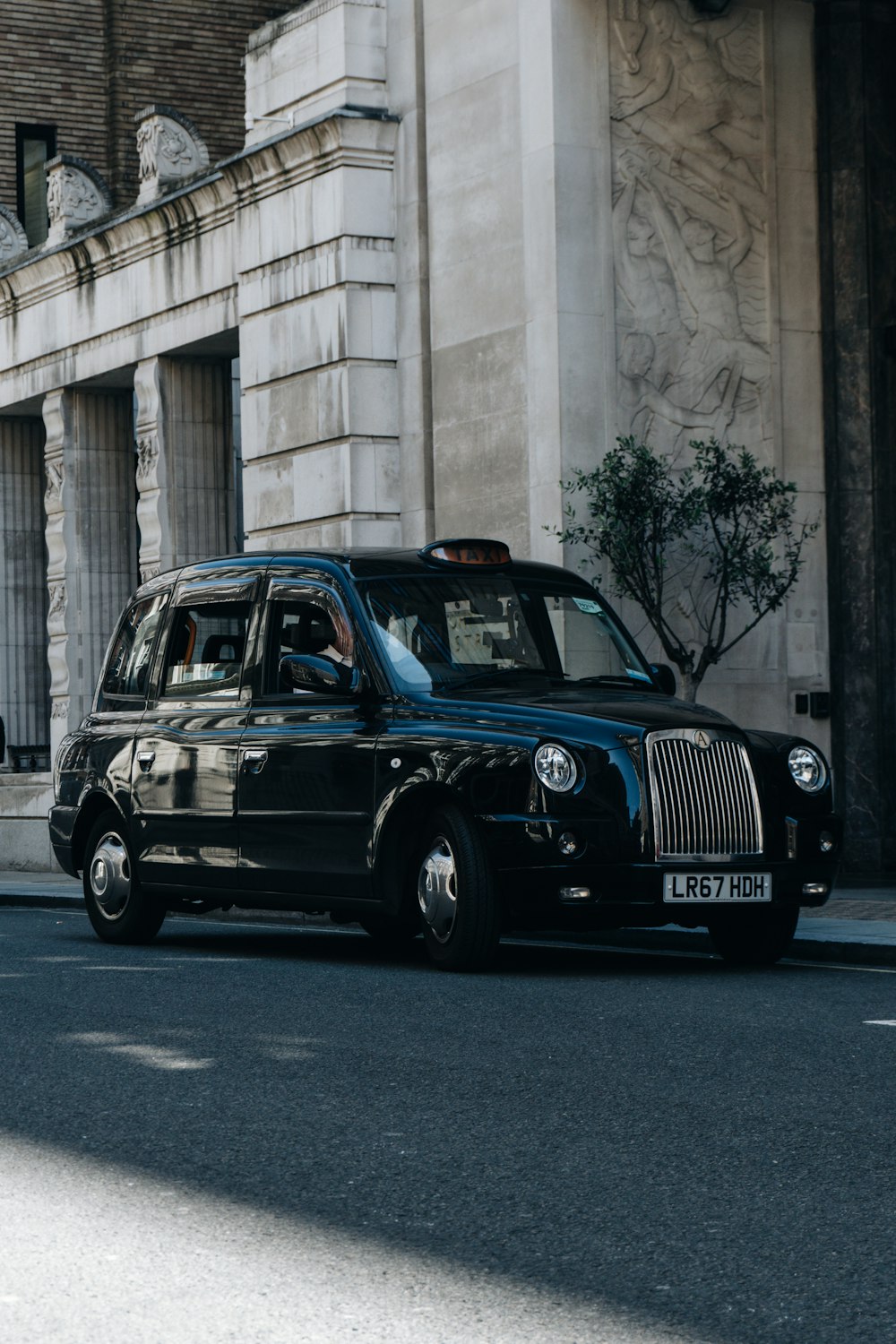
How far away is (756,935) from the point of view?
1060 centimetres

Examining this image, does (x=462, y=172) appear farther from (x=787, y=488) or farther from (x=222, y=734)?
(x=222, y=734)

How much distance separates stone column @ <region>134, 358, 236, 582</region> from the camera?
23.5 meters

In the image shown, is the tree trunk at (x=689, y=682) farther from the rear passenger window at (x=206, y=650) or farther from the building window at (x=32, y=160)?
the building window at (x=32, y=160)

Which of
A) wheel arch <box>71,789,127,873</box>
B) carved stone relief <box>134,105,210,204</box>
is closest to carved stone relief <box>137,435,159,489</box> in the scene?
carved stone relief <box>134,105,210,204</box>

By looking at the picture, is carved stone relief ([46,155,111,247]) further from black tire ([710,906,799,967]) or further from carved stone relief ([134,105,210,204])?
black tire ([710,906,799,967])

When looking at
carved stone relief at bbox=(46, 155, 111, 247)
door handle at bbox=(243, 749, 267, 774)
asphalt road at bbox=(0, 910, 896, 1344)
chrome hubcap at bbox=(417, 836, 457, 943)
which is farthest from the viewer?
carved stone relief at bbox=(46, 155, 111, 247)

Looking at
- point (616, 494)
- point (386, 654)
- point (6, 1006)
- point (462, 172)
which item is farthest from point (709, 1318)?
point (462, 172)

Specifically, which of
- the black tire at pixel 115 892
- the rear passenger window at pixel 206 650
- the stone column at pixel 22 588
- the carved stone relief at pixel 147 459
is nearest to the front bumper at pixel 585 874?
the rear passenger window at pixel 206 650

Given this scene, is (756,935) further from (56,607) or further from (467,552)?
(56,607)

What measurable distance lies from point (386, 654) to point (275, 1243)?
597 centimetres

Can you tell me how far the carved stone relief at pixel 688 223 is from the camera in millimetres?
18453

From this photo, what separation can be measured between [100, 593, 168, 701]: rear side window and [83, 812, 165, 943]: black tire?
0.77 m

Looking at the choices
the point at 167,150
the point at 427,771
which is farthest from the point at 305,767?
the point at 167,150

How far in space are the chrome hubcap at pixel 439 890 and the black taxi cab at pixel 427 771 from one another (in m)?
0.01
